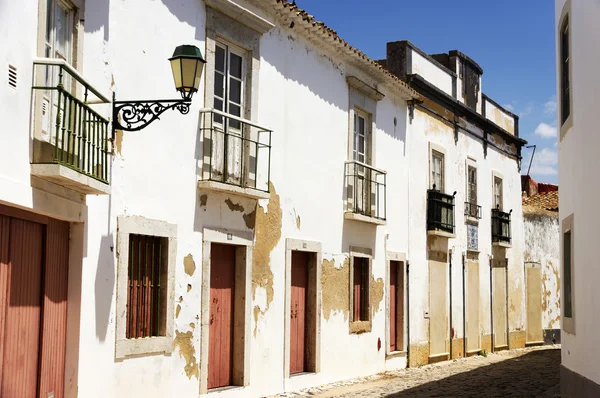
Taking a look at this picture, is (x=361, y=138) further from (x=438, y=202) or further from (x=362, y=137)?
(x=438, y=202)

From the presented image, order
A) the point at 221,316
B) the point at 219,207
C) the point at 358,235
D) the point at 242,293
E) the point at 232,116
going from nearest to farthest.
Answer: the point at 232,116, the point at 219,207, the point at 221,316, the point at 242,293, the point at 358,235

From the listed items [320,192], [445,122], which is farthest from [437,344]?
[320,192]

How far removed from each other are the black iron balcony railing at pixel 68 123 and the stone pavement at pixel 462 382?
5.31m

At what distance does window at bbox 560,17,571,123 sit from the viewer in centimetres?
1103

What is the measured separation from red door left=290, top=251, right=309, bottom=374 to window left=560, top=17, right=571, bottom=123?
4346 mm

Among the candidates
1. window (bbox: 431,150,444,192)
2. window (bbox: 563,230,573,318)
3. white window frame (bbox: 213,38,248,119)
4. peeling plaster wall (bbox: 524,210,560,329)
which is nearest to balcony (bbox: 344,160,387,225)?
window (bbox: 431,150,444,192)

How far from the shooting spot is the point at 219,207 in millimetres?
10742

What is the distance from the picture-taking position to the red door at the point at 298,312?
1271 centimetres

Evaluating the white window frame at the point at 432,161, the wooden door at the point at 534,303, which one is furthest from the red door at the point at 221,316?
the wooden door at the point at 534,303

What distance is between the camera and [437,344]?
1806 cm

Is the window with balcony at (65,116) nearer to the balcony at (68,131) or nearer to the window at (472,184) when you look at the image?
the balcony at (68,131)

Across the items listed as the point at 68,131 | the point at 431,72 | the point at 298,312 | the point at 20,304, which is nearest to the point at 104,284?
the point at 20,304

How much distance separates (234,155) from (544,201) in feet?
66.7

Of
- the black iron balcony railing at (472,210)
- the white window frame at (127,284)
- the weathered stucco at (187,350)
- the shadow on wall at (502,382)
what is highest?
the black iron balcony railing at (472,210)
